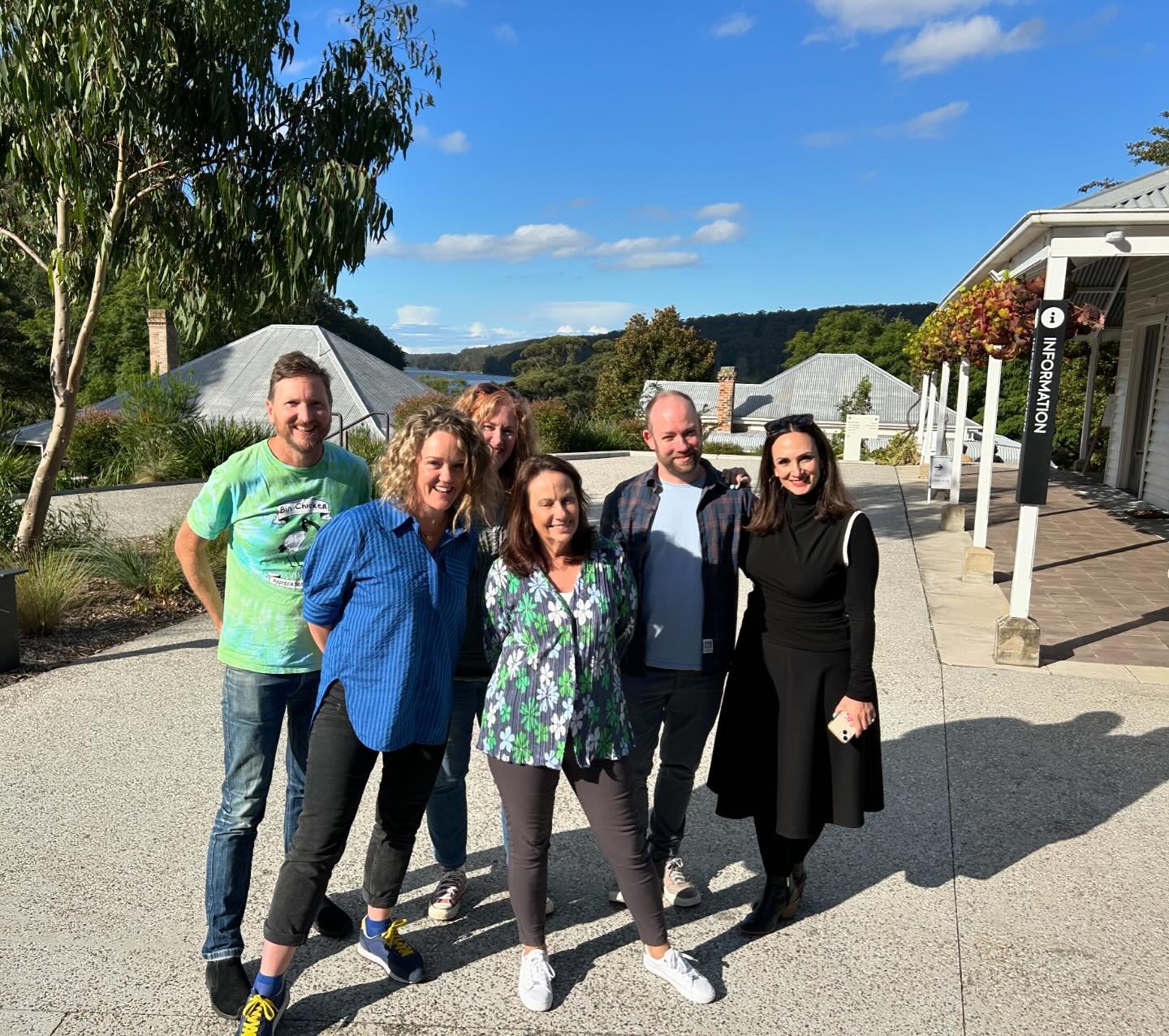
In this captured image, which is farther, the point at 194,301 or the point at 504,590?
the point at 194,301

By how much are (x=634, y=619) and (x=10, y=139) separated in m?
7.43

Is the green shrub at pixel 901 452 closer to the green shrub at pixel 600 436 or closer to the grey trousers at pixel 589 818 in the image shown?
the green shrub at pixel 600 436

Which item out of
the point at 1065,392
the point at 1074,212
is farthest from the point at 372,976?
the point at 1065,392

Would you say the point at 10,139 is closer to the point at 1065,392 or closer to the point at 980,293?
the point at 980,293

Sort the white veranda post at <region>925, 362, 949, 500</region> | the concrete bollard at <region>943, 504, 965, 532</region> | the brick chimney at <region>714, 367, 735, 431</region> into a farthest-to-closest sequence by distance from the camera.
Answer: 1. the brick chimney at <region>714, 367, 735, 431</region>
2. the white veranda post at <region>925, 362, 949, 500</region>
3. the concrete bollard at <region>943, 504, 965, 532</region>

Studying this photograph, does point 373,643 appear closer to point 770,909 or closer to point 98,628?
point 770,909

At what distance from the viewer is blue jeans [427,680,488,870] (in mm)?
2939

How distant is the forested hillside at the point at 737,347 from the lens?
11194 centimetres

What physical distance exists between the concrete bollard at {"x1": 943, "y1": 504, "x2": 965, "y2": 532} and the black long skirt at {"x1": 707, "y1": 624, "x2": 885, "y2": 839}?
923 cm

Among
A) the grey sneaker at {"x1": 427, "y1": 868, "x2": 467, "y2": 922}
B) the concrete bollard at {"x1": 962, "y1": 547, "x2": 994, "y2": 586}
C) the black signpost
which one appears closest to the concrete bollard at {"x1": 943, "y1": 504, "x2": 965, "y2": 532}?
the concrete bollard at {"x1": 962, "y1": 547, "x2": 994, "y2": 586}

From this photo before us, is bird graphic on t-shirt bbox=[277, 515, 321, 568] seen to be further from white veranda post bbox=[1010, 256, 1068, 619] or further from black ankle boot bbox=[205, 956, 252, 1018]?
white veranda post bbox=[1010, 256, 1068, 619]

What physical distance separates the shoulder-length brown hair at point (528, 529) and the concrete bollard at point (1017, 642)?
4.40 meters

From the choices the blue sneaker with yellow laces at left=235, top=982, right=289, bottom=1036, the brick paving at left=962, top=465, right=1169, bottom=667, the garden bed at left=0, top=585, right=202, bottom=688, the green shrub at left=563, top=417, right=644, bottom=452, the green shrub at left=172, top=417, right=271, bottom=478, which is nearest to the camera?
the blue sneaker with yellow laces at left=235, top=982, right=289, bottom=1036

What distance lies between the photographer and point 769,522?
9.69 ft
